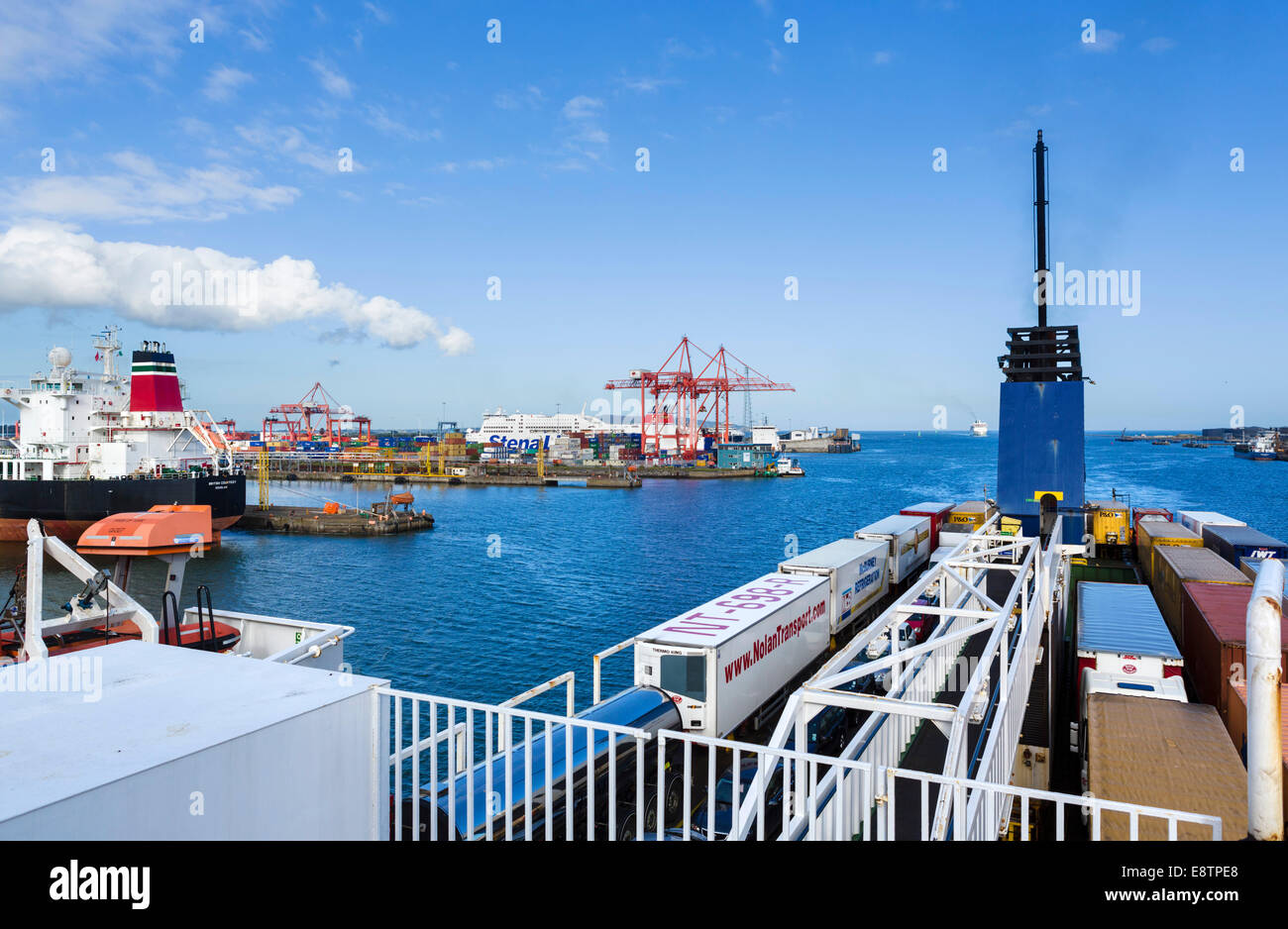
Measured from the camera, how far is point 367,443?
178 m

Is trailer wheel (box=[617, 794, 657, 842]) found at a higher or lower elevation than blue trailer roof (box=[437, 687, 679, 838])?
lower

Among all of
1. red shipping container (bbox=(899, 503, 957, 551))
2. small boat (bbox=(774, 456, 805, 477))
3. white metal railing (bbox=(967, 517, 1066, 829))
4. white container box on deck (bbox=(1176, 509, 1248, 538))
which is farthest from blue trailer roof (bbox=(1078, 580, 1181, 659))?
small boat (bbox=(774, 456, 805, 477))

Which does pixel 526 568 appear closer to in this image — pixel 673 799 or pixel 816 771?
pixel 673 799

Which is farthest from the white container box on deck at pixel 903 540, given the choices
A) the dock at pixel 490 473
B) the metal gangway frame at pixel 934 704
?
the dock at pixel 490 473

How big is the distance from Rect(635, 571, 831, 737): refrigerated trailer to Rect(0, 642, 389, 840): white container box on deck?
1085 centimetres

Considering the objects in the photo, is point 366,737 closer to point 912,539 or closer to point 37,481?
point 912,539

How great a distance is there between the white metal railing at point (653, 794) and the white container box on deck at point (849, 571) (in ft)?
32.0

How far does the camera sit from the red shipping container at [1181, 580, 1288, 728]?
13969mm

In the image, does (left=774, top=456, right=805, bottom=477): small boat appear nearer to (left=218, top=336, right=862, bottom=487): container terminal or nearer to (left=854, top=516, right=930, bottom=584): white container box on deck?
(left=218, top=336, right=862, bottom=487): container terminal

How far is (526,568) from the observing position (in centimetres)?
4697

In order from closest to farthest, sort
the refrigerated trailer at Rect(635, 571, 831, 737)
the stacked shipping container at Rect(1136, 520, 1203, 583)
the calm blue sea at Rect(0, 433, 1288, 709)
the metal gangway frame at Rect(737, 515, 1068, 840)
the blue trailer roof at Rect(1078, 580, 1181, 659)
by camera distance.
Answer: the metal gangway frame at Rect(737, 515, 1068, 840) < the blue trailer roof at Rect(1078, 580, 1181, 659) < the refrigerated trailer at Rect(635, 571, 831, 737) < the stacked shipping container at Rect(1136, 520, 1203, 583) < the calm blue sea at Rect(0, 433, 1288, 709)
